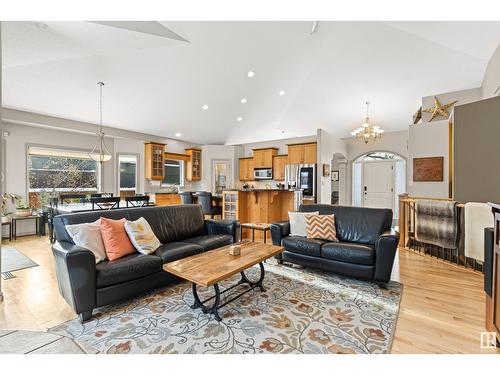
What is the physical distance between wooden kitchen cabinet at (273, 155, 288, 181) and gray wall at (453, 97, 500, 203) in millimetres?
4741

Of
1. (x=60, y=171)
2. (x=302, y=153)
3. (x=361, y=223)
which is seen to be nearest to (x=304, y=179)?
(x=302, y=153)

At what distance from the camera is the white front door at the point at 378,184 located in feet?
27.0

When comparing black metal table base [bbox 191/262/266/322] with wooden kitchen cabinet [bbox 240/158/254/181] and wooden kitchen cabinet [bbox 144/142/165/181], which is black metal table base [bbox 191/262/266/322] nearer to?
wooden kitchen cabinet [bbox 144/142/165/181]

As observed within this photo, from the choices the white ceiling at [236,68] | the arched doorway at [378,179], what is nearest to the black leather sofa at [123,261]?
the white ceiling at [236,68]

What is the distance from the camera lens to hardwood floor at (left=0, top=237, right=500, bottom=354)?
6.05 ft

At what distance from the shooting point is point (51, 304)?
239cm

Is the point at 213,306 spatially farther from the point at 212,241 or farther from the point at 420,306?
the point at 420,306

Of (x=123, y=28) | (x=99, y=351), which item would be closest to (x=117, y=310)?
(x=99, y=351)

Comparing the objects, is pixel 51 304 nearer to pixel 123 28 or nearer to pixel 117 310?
pixel 117 310

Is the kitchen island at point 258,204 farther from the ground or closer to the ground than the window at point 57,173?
closer to the ground

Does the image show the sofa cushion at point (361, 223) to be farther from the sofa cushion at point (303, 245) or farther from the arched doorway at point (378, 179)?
the arched doorway at point (378, 179)

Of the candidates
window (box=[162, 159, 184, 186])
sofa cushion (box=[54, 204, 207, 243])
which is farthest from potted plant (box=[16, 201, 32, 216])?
sofa cushion (box=[54, 204, 207, 243])

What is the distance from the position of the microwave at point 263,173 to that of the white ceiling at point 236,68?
208 centimetres

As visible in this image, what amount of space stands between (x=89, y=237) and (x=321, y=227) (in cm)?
270
